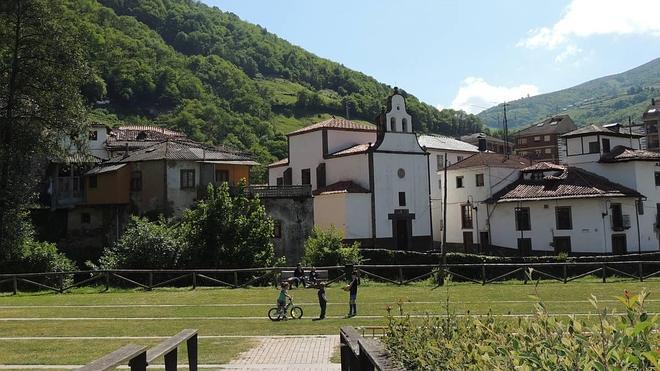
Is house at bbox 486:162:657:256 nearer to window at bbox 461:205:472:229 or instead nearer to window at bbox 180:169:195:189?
window at bbox 461:205:472:229

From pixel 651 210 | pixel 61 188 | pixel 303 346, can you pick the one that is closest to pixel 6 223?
pixel 61 188

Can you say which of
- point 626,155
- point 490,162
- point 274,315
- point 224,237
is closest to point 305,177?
point 490,162

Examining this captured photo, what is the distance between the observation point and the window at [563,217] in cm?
4775

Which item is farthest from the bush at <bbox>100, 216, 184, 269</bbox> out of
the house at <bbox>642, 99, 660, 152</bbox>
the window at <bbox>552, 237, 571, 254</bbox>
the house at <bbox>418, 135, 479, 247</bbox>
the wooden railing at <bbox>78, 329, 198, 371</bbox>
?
the house at <bbox>642, 99, 660, 152</bbox>

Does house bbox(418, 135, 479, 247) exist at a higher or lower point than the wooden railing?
higher

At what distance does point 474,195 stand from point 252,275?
3064cm

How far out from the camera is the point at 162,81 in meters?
126

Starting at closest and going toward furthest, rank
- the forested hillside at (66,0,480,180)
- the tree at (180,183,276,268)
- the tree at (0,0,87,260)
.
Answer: the tree at (0,0,87,260)
the tree at (180,183,276,268)
the forested hillside at (66,0,480,180)

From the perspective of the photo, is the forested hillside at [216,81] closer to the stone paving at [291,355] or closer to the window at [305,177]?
the window at [305,177]

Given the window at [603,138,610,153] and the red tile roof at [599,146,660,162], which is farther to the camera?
the window at [603,138,610,153]

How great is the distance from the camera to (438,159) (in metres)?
69.3

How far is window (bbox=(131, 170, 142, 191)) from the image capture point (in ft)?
135

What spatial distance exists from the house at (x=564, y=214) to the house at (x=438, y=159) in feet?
27.1

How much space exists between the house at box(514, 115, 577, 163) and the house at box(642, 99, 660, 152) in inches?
503
